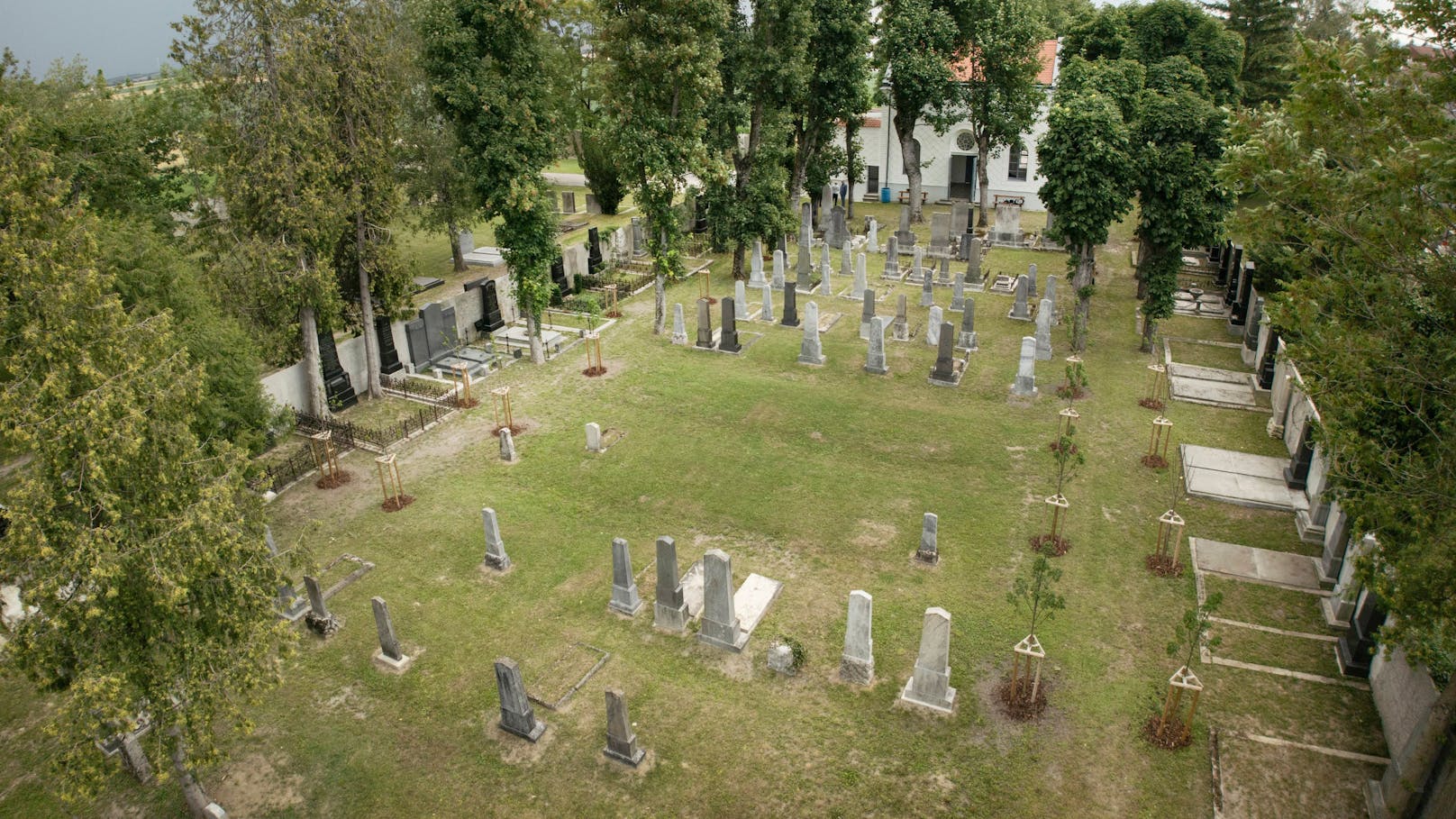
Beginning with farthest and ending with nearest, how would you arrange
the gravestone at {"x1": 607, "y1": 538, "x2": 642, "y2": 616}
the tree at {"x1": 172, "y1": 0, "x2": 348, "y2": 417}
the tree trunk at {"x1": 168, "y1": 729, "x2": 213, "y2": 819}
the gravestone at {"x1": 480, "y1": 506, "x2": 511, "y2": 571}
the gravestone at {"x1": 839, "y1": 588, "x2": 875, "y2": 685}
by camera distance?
the tree at {"x1": 172, "y1": 0, "x2": 348, "y2": 417} → the gravestone at {"x1": 480, "y1": 506, "x2": 511, "y2": 571} → the gravestone at {"x1": 607, "y1": 538, "x2": 642, "y2": 616} → the gravestone at {"x1": 839, "y1": 588, "x2": 875, "y2": 685} → the tree trunk at {"x1": 168, "y1": 729, "x2": 213, "y2": 819}

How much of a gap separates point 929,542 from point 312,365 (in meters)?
15.2

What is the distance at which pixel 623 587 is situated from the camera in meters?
14.1

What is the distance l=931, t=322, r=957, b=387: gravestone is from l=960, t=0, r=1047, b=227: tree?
16696 mm

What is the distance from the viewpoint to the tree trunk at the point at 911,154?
3656 centimetres

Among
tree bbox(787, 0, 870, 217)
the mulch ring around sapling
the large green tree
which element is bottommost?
the mulch ring around sapling

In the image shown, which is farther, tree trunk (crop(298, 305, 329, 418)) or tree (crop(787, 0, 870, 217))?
tree (crop(787, 0, 870, 217))

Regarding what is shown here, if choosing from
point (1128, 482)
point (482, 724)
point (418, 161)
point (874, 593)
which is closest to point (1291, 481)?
point (1128, 482)

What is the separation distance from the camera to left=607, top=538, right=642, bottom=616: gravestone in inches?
549

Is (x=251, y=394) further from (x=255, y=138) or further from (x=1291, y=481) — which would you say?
(x=1291, y=481)

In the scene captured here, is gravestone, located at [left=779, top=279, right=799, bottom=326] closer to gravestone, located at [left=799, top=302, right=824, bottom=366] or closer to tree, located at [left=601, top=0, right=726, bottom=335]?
gravestone, located at [left=799, top=302, right=824, bottom=366]

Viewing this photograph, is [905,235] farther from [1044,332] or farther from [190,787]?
[190,787]

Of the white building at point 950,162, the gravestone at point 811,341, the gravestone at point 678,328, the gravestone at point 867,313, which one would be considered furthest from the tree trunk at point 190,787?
the white building at point 950,162

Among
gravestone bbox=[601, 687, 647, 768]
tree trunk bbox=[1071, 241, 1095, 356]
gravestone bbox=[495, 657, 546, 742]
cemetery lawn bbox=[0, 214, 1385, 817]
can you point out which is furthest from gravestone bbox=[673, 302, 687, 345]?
gravestone bbox=[601, 687, 647, 768]

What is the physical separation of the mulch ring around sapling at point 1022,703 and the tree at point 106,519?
9542mm
